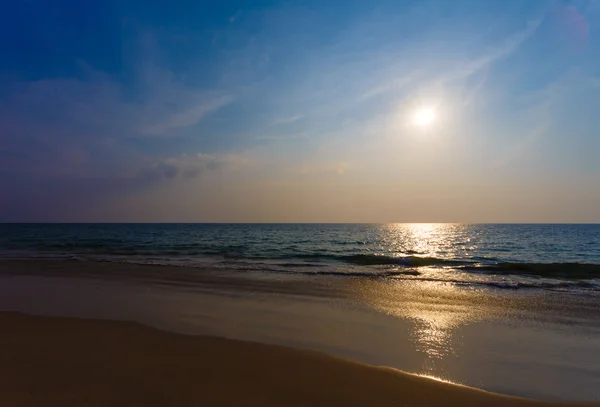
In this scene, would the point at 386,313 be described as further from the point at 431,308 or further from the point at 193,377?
the point at 193,377

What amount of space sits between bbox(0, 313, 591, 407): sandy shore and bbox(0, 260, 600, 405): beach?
37mm

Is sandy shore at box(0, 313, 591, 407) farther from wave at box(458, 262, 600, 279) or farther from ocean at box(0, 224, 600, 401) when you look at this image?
wave at box(458, 262, 600, 279)

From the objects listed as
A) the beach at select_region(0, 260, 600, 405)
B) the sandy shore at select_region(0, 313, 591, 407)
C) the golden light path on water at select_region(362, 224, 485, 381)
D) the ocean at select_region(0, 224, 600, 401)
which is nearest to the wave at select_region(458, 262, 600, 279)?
the ocean at select_region(0, 224, 600, 401)

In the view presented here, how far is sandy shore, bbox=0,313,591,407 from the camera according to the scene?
4973 millimetres

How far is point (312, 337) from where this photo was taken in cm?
813

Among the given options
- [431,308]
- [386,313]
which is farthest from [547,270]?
[386,313]

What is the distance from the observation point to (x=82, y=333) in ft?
26.2

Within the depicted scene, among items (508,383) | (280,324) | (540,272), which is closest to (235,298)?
(280,324)

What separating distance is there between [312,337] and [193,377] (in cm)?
317

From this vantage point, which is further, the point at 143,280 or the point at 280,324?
the point at 143,280

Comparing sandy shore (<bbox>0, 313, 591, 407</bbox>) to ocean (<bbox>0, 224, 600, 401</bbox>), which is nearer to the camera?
sandy shore (<bbox>0, 313, 591, 407</bbox>)

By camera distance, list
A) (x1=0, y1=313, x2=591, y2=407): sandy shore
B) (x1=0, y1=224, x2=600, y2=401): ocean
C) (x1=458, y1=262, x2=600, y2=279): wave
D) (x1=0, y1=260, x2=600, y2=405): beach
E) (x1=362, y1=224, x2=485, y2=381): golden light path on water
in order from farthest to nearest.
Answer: (x1=458, y1=262, x2=600, y2=279): wave < (x1=362, y1=224, x2=485, y2=381): golden light path on water < (x1=0, y1=224, x2=600, y2=401): ocean < (x1=0, y1=260, x2=600, y2=405): beach < (x1=0, y1=313, x2=591, y2=407): sandy shore

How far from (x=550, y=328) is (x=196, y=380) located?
9.14 metres

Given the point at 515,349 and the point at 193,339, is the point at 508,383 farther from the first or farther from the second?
the point at 193,339
